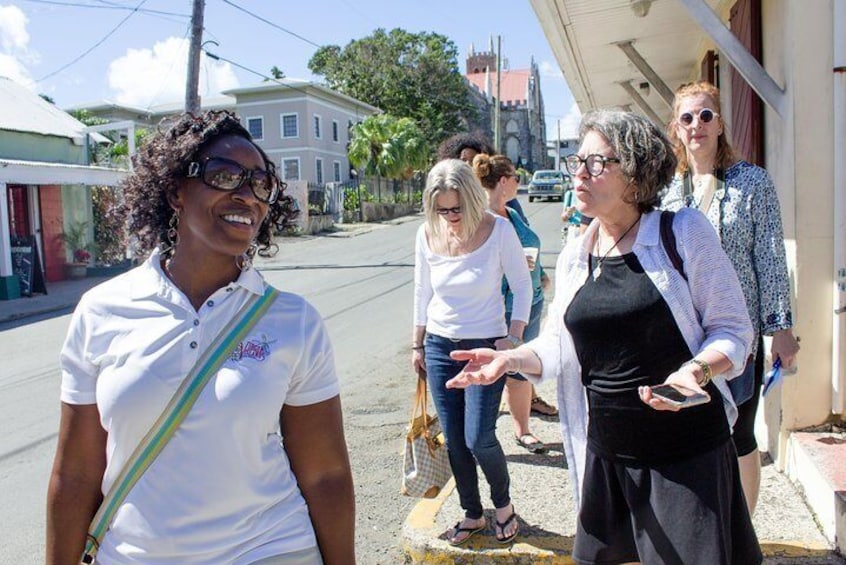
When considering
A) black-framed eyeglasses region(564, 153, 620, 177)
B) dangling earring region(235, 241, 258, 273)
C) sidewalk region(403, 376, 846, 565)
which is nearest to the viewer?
dangling earring region(235, 241, 258, 273)

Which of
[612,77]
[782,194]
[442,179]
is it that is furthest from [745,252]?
[612,77]

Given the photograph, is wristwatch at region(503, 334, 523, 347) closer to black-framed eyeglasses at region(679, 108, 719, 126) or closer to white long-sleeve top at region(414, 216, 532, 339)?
white long-sleeve top at region(414, 216, 532, 339)

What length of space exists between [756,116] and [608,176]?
2.87m

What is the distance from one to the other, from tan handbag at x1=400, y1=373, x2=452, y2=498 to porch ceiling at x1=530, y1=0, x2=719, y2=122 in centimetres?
284

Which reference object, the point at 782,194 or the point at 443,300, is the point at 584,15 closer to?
the point at 782,194

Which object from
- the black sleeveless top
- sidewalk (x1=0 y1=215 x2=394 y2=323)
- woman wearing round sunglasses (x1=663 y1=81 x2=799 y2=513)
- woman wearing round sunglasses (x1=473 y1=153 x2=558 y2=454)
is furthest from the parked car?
the black sleeveless top

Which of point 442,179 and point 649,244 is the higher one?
point 442,179

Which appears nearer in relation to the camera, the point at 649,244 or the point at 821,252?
the point at 649,244

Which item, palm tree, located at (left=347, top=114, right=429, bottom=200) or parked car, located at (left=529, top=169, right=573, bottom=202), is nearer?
palm tree, located at (left=347, top=114, right=429, bottom=200)

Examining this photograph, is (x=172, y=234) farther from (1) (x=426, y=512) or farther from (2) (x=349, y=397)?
(2) (x=349, y=397)

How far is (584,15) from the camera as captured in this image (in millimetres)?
6355

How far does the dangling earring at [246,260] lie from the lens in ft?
7.01

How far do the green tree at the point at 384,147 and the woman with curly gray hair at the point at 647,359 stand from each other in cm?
3691

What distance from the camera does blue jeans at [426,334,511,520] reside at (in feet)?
12.0
